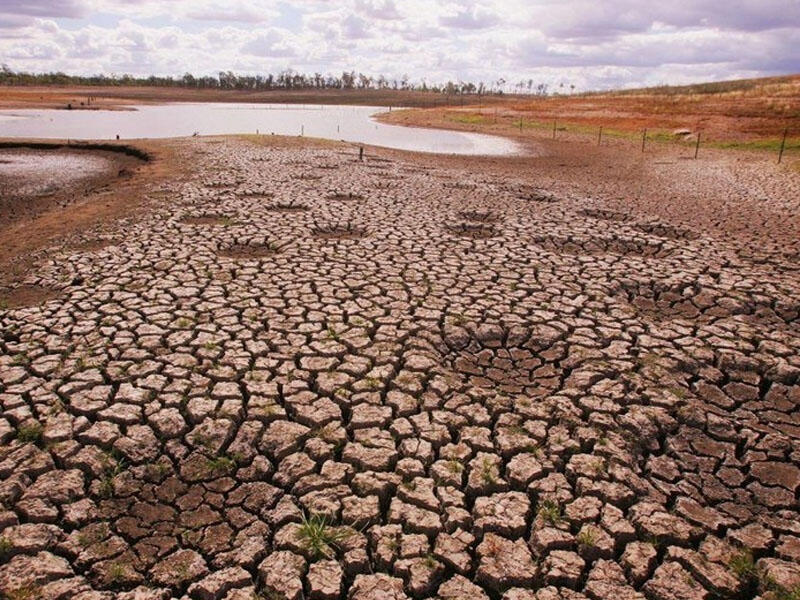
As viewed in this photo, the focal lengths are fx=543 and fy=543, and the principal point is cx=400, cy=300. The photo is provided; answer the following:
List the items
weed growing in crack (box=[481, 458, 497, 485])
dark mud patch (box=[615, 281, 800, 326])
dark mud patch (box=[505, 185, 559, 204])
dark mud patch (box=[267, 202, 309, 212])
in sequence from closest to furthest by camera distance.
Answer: weed growing in crack (box=[481, 458, 497, 485]) < dark mud patch (box=[615, 281, 800, 326]) < dark mud patch (box=[267, 202, 309, 212]) < dark mud patch (box=[505, 185, 559, 204])

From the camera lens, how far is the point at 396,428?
412cm

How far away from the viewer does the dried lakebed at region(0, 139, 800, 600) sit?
9.87 feet

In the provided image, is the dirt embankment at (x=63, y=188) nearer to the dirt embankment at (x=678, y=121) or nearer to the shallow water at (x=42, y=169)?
the shallow water at (x=42, y=169)

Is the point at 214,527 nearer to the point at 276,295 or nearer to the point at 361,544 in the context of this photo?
the point at 361,544

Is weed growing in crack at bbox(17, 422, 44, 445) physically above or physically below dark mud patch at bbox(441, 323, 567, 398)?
below

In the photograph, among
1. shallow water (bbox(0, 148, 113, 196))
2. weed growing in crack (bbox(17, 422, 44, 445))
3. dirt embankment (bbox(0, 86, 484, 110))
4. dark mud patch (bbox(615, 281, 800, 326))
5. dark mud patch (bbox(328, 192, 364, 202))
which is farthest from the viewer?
dirt embankment (bbox(0, 86, 484, 110))

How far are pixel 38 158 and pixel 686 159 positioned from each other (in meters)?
24.9

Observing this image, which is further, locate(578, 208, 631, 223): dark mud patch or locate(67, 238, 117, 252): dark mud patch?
locate(578, 208, 631, 223): dark mud patch

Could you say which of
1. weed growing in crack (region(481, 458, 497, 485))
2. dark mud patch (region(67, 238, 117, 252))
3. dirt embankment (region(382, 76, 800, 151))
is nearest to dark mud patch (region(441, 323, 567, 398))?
weed growing in crack (region(481, 458, 497, 485))

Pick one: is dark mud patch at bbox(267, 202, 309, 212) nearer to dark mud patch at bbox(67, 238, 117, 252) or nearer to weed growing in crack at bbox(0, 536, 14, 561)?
dark mud patch at bbox(67, 238, 117, 252)

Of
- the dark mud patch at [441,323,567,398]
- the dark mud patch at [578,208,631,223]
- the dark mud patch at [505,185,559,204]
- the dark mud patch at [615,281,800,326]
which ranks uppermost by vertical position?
the dark mud patch at [505,185,559,204]

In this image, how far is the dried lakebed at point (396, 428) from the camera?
3.01 meters

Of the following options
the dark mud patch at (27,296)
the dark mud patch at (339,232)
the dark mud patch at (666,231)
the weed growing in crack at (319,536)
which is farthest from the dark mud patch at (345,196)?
the weed growing in crack at (319,536)

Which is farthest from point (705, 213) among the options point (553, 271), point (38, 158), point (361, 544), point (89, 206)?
point (38, 158)
